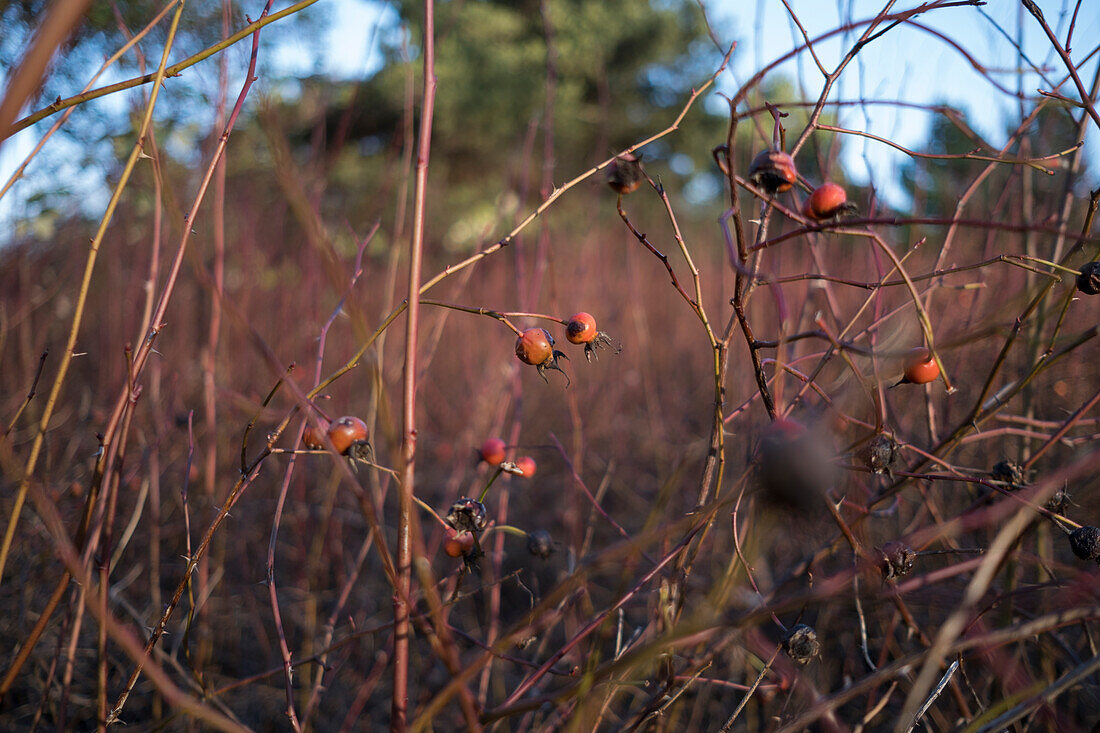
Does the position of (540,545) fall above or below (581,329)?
below

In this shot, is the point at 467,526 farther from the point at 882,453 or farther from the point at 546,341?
the point at 882,453

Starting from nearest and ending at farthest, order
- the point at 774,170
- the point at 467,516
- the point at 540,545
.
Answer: the point at 774,170 < the point at 467,516 < the point at 540,545

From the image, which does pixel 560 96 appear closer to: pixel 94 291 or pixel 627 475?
pixel 94 291

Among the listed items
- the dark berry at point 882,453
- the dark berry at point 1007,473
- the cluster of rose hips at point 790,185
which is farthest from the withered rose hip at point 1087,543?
the cluster of rose hips at point 790,185

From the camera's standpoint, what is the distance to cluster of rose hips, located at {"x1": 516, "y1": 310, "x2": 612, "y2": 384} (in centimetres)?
62

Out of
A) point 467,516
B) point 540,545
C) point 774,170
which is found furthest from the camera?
point 540,545

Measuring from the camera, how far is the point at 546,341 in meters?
0.63

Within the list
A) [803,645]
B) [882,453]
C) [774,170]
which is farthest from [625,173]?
[803,645]

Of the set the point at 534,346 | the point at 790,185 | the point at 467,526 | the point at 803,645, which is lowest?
the point at 803,645

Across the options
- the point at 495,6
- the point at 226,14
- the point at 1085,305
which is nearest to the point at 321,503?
the point at 226,14

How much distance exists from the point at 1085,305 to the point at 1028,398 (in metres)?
2.30

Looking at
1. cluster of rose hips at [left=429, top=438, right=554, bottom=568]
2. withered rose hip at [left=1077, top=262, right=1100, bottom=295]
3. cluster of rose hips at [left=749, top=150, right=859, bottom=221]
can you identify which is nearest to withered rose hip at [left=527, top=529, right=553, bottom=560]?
cluster of rose hips at [left=429, top=438, right=554, bottom=568]

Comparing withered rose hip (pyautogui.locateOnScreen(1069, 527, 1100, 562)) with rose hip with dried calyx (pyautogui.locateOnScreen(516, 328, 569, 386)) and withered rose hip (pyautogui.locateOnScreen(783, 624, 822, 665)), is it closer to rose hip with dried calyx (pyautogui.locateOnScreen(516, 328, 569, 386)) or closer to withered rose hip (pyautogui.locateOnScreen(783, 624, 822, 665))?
withered rose hip (pyautogui.locateOnScreen(783, 624, 822, 665))

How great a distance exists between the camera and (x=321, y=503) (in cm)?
203
